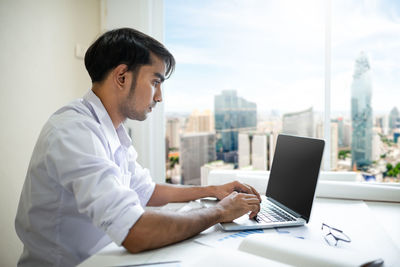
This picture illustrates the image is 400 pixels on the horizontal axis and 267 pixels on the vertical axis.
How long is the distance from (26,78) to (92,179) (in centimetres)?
121

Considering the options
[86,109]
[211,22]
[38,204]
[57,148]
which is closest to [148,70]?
[86,109]

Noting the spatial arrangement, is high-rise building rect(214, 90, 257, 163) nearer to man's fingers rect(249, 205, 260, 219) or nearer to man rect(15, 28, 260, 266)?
man rect(15, 28, 260, 266)

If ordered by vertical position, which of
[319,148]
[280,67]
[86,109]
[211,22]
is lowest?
[319,148]

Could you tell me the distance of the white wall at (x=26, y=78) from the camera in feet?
5.04

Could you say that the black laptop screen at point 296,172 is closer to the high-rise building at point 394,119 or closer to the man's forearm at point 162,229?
the man's forearm at point 162,229

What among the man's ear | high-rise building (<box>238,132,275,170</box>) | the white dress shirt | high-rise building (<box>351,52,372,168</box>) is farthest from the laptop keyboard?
high-rise building (<box>351,52,372,168</box>)

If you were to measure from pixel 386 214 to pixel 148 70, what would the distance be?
1113mm

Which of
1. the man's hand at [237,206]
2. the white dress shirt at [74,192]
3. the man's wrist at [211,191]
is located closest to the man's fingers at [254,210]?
the man's hand at [237,206]

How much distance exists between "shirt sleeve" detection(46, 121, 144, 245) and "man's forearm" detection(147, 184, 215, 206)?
1.63 ft

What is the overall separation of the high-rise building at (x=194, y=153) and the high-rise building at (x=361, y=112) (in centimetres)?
92

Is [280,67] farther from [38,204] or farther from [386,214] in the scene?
[38,204]

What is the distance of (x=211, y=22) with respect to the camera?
6.93ft

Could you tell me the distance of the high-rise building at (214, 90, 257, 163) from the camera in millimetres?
2043

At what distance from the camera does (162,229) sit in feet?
2.52
